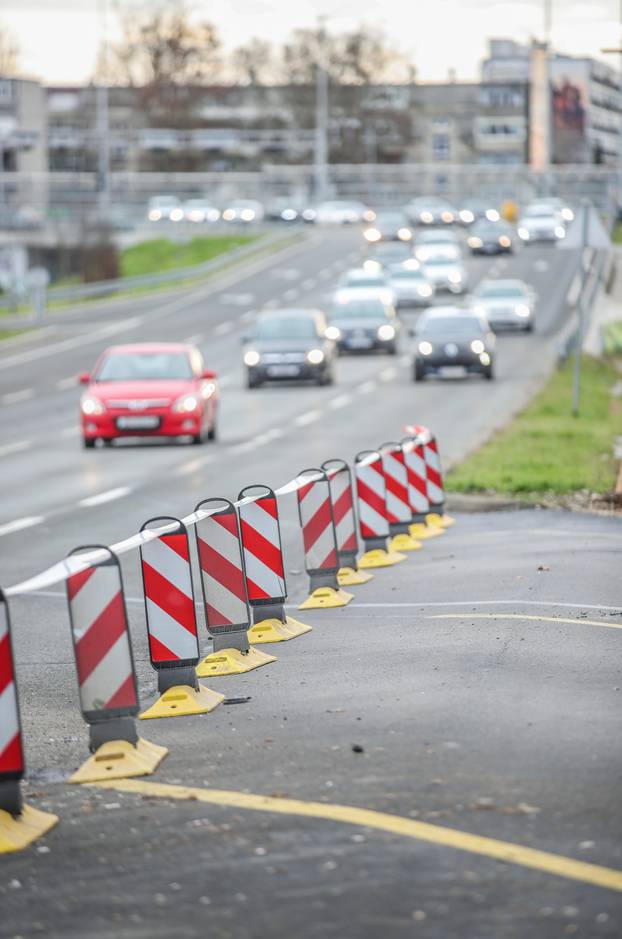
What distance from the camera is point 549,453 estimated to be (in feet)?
75.9

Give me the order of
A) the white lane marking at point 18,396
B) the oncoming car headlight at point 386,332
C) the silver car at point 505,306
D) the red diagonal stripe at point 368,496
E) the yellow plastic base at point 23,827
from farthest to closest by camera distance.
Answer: the silver car at point 505,306 < the oncoming car headlight at point 386,332 < the white lane marking at point 18,396 < the red diagonal stripe at point 368,496 < the yellow plastic base at point 23,827

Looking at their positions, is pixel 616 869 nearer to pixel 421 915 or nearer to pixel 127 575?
pixel 421 915

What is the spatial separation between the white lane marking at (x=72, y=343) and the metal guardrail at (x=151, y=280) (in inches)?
122

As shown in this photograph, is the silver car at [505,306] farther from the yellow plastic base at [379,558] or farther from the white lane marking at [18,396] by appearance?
the yellow plastic base at [379,558]

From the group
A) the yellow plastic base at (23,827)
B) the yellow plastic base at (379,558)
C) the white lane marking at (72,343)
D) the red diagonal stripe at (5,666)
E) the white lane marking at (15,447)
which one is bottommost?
the white lane marking at (72,343)

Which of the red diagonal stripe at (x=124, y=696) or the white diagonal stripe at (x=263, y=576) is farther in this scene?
the white diagonal stripe at (x=263, y=576)

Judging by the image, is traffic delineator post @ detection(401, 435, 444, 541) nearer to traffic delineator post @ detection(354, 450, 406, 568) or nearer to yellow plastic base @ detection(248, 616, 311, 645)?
traffic delineator post @ detection(354, 450, 406, 568)

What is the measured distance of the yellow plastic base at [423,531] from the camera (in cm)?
1627

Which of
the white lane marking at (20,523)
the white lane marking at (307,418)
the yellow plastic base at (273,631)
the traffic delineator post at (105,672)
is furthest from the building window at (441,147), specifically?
the traffic delineator post at (105,672)

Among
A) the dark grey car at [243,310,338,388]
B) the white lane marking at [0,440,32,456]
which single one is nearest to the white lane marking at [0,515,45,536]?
the white lane marking at [0,440,32,456]

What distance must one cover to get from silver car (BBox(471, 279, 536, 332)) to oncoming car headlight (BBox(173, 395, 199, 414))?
26926mm

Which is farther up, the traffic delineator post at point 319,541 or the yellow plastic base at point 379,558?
the traffic delineator post at point 319,541

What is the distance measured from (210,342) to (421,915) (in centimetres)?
4918

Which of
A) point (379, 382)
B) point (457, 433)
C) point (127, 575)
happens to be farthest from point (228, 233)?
point (127, 575)
